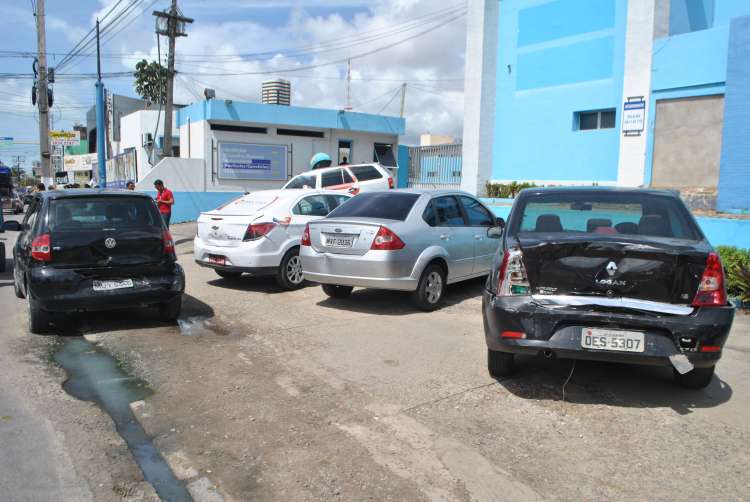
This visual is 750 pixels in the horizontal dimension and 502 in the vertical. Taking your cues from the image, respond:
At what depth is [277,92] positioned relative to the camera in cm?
2577

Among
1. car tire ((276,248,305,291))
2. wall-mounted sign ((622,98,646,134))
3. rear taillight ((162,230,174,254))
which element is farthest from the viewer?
wall-mounted sign ((622,98,646,134))

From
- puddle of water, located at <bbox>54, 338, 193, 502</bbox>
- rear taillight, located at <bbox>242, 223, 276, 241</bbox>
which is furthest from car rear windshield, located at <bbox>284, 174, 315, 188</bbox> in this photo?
puddle of water, located at <bbox>54, 338, 193, 502</bbox>

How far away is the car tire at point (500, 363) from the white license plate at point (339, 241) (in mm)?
2926

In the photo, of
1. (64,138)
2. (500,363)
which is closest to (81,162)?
(64,138)

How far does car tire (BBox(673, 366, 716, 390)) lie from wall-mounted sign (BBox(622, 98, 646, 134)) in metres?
11.1

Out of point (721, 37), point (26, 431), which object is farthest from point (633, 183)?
point (26, 431)

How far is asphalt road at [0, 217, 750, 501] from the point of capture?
11.7 ft

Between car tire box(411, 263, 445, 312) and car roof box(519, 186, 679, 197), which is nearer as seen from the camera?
car roof box(519, 186, 679, 197)

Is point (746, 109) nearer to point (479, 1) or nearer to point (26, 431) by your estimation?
point (479, 1)

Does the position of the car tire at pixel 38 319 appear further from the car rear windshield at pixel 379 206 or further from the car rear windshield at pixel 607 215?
the car rear windshield at pixel 607 215

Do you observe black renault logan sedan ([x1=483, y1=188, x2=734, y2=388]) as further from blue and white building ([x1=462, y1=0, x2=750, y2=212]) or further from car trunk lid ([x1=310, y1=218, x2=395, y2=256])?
blue and white building ([x1=462, y1=0, x2=750, y2=212])

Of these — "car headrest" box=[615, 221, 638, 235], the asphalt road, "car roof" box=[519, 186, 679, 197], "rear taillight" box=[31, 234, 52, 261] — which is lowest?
the asphalt road

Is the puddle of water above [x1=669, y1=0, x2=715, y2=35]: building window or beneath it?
beneath

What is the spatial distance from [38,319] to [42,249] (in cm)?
83
